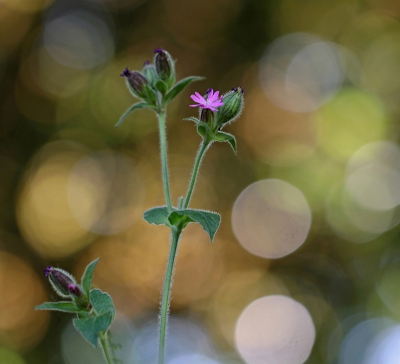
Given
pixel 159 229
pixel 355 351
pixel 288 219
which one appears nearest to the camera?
pixel 355 351

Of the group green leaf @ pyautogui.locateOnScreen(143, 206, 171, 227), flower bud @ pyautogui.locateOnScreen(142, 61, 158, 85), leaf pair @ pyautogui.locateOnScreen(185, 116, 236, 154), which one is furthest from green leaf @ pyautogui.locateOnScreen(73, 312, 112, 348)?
flower bud @ pyautogui.locateOnScreen(142, 61, 158, 85)

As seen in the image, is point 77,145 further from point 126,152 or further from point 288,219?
point 288,219

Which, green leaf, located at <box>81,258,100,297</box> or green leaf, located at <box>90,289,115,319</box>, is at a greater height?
green leaf, located at <box>81,258,100,297</box>

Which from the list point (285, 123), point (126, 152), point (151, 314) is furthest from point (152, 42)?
point (151, 314)

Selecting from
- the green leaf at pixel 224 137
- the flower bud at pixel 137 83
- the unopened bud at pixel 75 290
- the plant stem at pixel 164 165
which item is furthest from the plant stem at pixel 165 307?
the flower bud at pixel 137 83

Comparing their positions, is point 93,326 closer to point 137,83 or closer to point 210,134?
point 210,134

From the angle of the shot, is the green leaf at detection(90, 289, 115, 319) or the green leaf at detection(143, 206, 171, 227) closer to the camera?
the green leaf at detection(90, 289, 115, 319)

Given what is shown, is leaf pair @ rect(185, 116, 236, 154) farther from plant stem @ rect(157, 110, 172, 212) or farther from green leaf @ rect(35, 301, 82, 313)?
green leaf @ rect(35, 301, 82, 313)

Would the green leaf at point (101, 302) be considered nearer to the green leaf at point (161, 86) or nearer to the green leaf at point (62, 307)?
the green leaf at point (62, 307)

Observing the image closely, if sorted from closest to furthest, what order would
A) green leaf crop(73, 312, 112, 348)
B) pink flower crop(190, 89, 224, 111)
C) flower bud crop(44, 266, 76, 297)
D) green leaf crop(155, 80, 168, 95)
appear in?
green leaf crop(73, 312, 112, 348), flower bud crop(44, 266, 76, 297), pink flower crop(190, 89, 224, 111), green leaf crop(155, 80, 168, 95)
